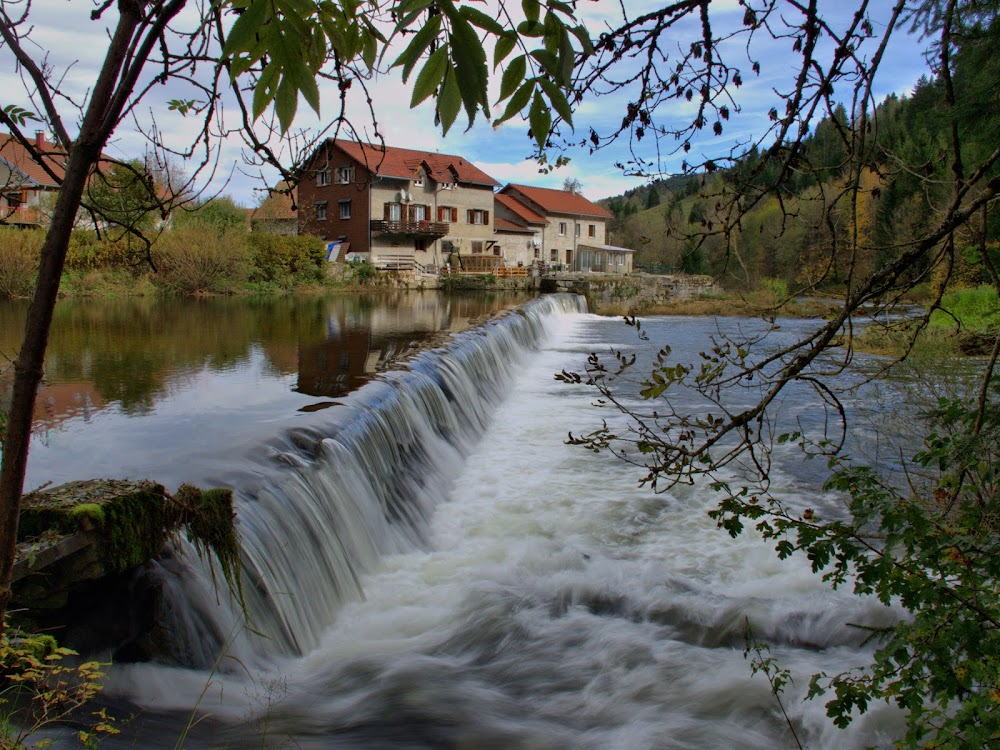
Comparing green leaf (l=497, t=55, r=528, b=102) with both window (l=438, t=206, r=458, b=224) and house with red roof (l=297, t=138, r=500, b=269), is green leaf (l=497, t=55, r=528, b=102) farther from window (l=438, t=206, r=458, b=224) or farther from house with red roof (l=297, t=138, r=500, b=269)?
window (l=438, t=206, r=458, b=224)

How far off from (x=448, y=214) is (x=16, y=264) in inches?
1195

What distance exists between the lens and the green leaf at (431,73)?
129cm

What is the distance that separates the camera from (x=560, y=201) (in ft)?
197

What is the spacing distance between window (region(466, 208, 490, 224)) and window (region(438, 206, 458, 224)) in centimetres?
125

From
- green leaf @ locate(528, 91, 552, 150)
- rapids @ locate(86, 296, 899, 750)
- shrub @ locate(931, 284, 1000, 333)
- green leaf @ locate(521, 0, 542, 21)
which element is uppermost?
green leaf @ locate(521, 0, 542, 21)

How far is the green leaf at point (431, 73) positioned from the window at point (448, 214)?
157ft

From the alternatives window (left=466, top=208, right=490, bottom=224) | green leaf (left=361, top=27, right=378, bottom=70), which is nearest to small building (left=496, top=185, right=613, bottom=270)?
window (left=466, top=208, right=490, bottom=224)

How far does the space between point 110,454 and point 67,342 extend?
8.40 meters

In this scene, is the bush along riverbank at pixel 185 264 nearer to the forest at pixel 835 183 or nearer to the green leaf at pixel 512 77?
the forest at pixel 835 183

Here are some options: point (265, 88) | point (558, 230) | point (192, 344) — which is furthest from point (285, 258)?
point (265, 88)

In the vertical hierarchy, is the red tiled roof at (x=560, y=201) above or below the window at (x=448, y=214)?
above

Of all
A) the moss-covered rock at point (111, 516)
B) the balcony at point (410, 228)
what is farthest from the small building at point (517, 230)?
the moss-covered rock at point (111, 516)

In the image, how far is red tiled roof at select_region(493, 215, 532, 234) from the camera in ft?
174

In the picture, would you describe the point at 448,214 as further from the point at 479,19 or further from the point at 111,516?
the point at 479,19
